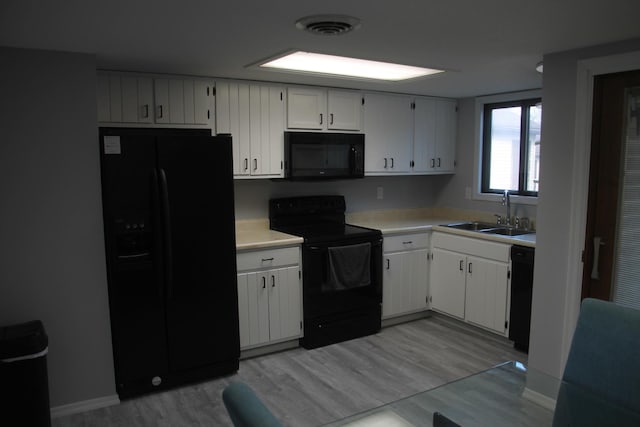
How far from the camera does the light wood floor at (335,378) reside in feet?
9.45

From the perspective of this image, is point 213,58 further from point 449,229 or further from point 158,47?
point 449,229

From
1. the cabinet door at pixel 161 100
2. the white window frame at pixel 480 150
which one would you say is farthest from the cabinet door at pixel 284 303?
the white window frame at pixel 480 150

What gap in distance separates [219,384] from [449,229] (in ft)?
7.76

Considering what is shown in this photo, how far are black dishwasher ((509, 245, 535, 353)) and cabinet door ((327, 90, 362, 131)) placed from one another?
5.67 ft

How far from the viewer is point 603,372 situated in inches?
67.9

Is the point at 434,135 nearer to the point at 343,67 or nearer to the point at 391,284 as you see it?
the point at 391,284

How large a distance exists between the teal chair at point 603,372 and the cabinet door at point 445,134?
10.7ft

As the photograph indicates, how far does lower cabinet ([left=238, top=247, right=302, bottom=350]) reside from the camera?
11.7 feet

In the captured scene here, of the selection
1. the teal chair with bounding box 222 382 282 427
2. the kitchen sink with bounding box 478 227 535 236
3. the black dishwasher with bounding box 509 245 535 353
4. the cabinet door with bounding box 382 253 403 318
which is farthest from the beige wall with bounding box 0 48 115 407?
the kitchen sink with bounding box 478 227 535 236

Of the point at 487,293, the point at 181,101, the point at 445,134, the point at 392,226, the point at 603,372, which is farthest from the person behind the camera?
the point at 445,134

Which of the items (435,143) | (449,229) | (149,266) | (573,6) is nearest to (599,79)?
(573,6)

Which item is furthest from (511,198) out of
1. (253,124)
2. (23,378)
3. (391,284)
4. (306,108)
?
(23,378)

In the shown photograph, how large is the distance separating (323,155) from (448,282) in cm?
164

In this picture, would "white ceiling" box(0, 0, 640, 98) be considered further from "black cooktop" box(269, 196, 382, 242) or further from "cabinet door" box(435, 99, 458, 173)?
"cabinet door" box(435, 99, 458, 173)
